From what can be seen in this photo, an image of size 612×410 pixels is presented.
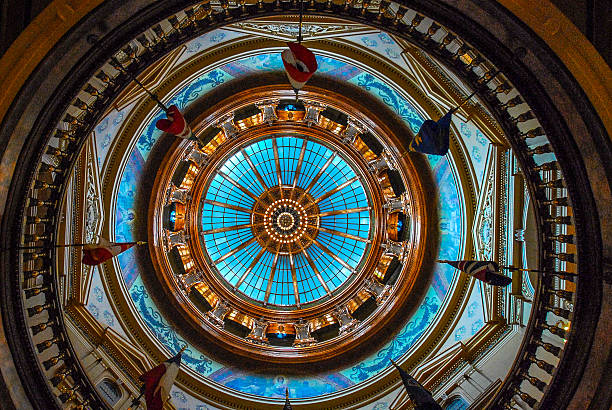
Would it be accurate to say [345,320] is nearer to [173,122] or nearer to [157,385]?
[157,385]

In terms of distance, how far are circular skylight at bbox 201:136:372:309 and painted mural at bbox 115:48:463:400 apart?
3926 millimetres

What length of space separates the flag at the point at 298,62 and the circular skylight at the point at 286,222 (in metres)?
8.87

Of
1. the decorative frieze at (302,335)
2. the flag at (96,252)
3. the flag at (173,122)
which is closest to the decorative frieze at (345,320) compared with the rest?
the decorative frieze at (302,335)

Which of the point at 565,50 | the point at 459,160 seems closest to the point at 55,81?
the point at 565,50

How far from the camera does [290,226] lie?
2158cm

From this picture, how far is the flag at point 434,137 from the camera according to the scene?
36.4 ft

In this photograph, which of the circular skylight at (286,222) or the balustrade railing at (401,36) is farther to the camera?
the circular skylight at (286,222)

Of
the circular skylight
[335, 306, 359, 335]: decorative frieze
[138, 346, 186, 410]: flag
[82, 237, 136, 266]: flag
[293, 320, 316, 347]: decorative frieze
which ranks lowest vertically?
[138, 346, 186, 410]: flag

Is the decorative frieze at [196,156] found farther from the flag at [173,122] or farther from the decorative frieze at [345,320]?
the decorative frieze at [345,320]

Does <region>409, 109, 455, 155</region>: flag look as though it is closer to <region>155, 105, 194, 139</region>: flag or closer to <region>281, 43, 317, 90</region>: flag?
<region>281, 43, 317, 90</region>: flag

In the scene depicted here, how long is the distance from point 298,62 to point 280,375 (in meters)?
11.8

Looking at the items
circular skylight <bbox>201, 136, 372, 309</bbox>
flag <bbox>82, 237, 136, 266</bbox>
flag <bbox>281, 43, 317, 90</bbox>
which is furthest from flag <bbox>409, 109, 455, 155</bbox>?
flag <bbox>82, 237, 136, 266</bbox>

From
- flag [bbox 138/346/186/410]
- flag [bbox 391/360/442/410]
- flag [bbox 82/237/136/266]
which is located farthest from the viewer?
flag [bbox 391/360/442/410]

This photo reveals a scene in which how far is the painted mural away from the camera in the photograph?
47.7ft
